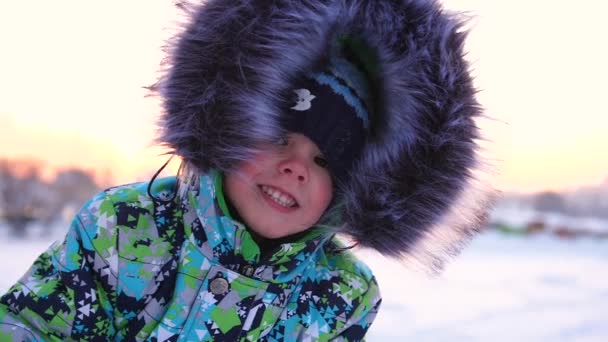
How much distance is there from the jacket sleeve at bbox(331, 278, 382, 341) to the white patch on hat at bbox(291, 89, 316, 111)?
→ 0.45 metres

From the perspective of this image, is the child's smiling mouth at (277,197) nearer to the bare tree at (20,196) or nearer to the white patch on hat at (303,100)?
the white patch on hat at (303,100)

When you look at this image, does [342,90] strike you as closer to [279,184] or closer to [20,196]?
[279,184]

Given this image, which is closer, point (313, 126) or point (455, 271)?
point (313, 126)

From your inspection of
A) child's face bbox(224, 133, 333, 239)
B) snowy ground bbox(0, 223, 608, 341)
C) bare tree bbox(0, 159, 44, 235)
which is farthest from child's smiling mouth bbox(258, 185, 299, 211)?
bare tree bbox(0, 159, 44, 235)

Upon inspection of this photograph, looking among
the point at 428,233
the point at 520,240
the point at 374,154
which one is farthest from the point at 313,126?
the point at 520,240

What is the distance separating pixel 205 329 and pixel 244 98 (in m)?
0.44

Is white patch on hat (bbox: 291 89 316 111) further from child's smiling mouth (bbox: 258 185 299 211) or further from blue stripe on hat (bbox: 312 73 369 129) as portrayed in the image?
child's smiling mouth (bbox: 258 185 299 211)

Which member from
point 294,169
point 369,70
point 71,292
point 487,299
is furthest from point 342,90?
point 487,299

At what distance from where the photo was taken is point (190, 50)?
3.68ft

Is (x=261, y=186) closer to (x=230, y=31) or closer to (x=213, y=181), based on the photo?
(x=213, y=181)

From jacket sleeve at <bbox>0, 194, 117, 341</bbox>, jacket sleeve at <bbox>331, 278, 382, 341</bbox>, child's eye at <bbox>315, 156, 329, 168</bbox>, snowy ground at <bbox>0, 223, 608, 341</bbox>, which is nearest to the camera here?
jacket sleeve at <bbox>0, 194, 117, 341</bbox>

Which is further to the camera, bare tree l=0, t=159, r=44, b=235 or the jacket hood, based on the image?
bare tree l=0, t=159, r=44, b=235

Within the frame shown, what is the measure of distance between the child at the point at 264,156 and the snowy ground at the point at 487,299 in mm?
254

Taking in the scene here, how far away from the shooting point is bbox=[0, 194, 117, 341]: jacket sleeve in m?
1.00
